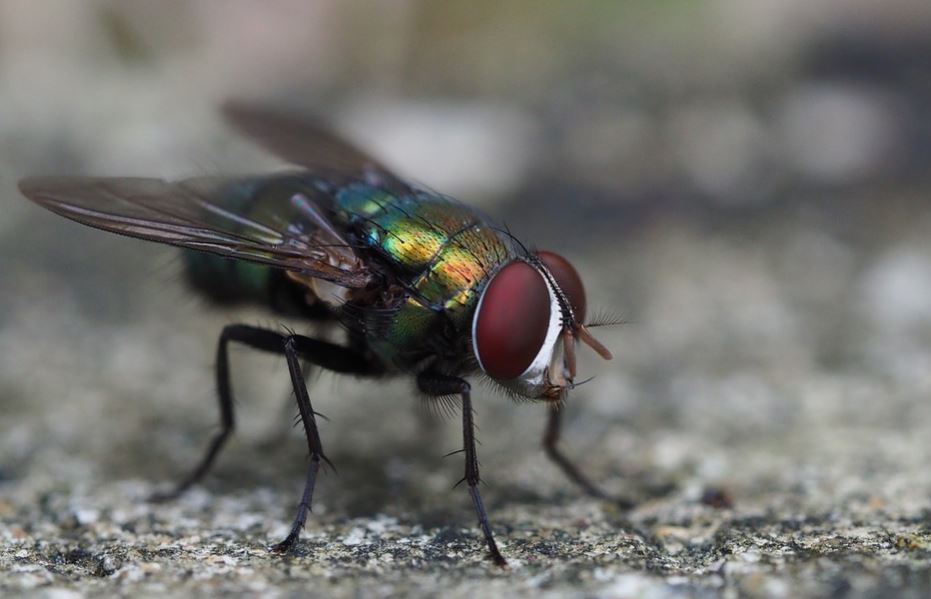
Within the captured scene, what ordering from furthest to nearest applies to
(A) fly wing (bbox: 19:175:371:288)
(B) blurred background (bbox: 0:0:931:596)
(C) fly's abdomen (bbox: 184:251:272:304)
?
(B) blurred background (bbox: 0:0:931:596) → (C) fly's abdomen (bbox: 184:251:272:304) → (A) fly wing (bbox: 19:175:371:288)

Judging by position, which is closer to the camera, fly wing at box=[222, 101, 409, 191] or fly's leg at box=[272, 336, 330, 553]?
fly's leg at box=[272, 336, 330, 553]

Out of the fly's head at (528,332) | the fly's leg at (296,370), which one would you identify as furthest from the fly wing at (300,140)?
the fly's head at (528,332)

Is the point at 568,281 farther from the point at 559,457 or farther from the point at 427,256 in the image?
the point at 559,457

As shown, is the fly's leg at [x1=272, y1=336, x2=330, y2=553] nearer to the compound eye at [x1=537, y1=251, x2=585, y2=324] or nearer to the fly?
the fly

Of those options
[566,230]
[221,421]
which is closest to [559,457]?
[221,421]

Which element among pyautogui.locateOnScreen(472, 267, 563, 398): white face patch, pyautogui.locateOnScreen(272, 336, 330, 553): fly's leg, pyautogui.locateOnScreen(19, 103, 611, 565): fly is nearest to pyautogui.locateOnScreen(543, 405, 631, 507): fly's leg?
pyautogui.locateOnScreen(19, 103, 611, 565): fly

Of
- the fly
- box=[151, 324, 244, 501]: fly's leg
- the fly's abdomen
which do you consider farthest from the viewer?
the fly's abdomen

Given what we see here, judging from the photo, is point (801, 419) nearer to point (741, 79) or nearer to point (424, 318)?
point (424, 318)

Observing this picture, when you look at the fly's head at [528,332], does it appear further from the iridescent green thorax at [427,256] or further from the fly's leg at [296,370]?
the fly's leg at [296,370]
